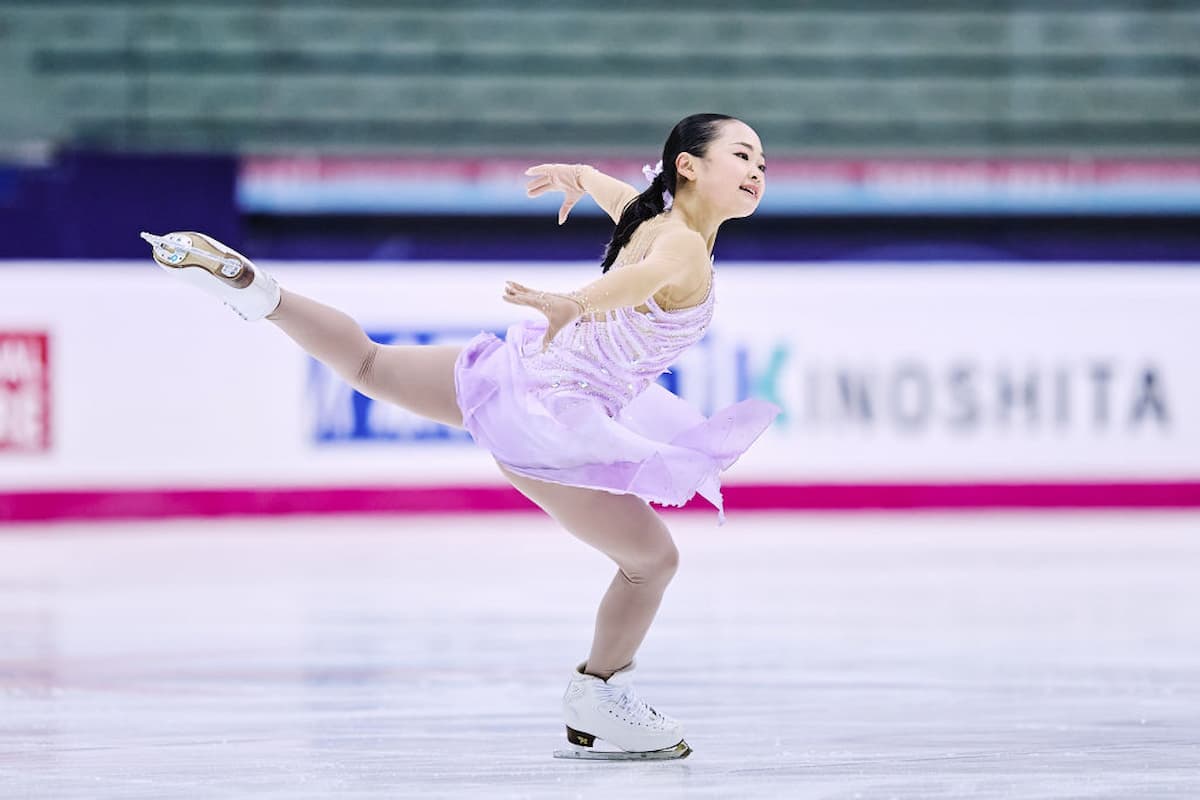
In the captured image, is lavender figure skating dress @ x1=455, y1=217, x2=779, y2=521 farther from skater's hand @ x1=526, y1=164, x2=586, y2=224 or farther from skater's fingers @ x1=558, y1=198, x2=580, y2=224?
skater's hand @ x1=526, y1=164, x2=586, y2=224

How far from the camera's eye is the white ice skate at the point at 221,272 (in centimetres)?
274

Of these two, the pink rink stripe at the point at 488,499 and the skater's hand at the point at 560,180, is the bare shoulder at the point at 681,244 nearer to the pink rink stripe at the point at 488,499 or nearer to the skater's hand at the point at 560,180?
the skater's hand at the point at 560,180

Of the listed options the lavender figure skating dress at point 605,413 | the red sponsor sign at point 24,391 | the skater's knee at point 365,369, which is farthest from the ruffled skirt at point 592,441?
the red sponsor sign at point 24,391

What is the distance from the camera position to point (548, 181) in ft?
10.5

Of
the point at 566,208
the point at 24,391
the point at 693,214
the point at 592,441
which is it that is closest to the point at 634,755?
the point at 592,441

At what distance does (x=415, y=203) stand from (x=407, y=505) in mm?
1543

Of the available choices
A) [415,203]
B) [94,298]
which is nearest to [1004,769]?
[94,298]

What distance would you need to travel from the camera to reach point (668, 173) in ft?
9.01

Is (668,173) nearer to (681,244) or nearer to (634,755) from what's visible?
(681,244)

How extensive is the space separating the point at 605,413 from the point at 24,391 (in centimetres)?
436

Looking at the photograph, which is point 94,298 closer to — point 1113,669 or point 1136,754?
point 1113,669

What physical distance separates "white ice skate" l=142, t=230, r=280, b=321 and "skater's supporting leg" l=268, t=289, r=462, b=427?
0.03 metres

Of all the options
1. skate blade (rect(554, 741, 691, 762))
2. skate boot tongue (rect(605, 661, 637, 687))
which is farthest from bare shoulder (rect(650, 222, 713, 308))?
skate blade (rect(554, 741, 691, 762))

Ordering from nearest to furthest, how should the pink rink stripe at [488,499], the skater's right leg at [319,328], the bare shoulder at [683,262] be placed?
the bare shoulder at [683,262] < the skater's right leg at [319,328] < the pink rink stripe at [488,499]
